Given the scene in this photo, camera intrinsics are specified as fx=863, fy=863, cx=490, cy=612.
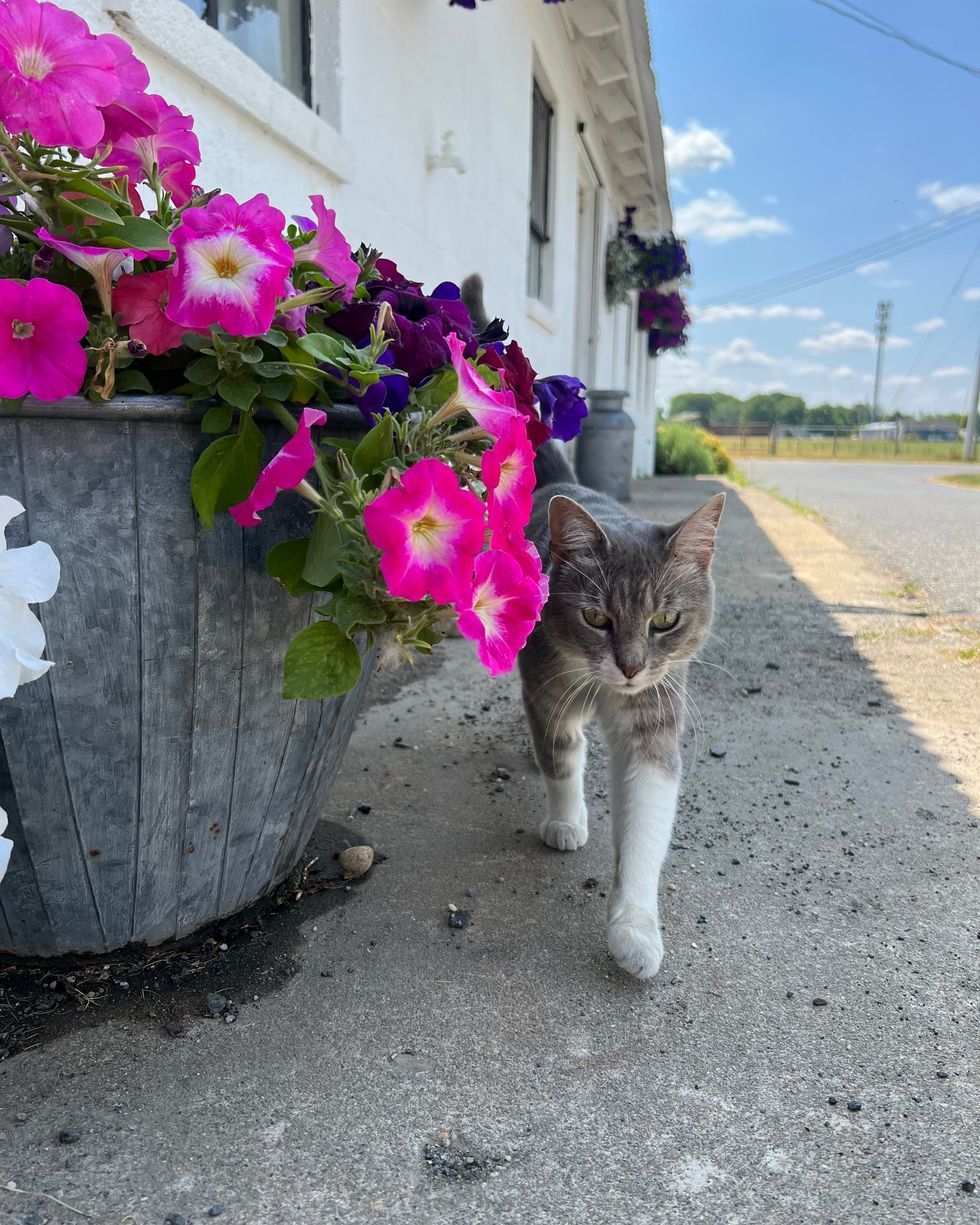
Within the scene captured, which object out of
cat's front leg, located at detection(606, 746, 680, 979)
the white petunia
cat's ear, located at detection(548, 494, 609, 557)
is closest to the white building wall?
cat's ear, located at detection(548, 494, 609, 557)

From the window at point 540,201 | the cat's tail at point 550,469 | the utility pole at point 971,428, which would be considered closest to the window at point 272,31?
the cat's tail at point 550,469

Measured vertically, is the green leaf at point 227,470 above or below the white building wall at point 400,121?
below

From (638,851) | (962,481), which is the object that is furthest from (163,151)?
(962,481)

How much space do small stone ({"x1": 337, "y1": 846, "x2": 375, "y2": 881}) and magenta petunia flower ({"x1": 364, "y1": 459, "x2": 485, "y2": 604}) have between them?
1.01 meters

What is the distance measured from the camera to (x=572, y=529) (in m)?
2.01

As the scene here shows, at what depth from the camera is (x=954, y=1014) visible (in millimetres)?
1540

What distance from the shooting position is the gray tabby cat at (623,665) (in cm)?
184

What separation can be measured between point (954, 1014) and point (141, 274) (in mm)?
1798

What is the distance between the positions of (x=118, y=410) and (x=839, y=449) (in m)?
51.7

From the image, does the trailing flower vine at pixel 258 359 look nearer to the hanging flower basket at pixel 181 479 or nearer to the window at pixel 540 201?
the hanging flower basket at pixel 181 479

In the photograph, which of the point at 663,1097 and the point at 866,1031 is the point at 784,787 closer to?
the point at 866,1031

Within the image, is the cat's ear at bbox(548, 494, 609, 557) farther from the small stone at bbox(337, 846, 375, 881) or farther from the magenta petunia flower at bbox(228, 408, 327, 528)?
the magenta petunia flower at bbox(228, 408, 327, 528)

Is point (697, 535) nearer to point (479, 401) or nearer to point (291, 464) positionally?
point (479, 401)

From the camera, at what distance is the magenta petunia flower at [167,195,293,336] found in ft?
3.54
